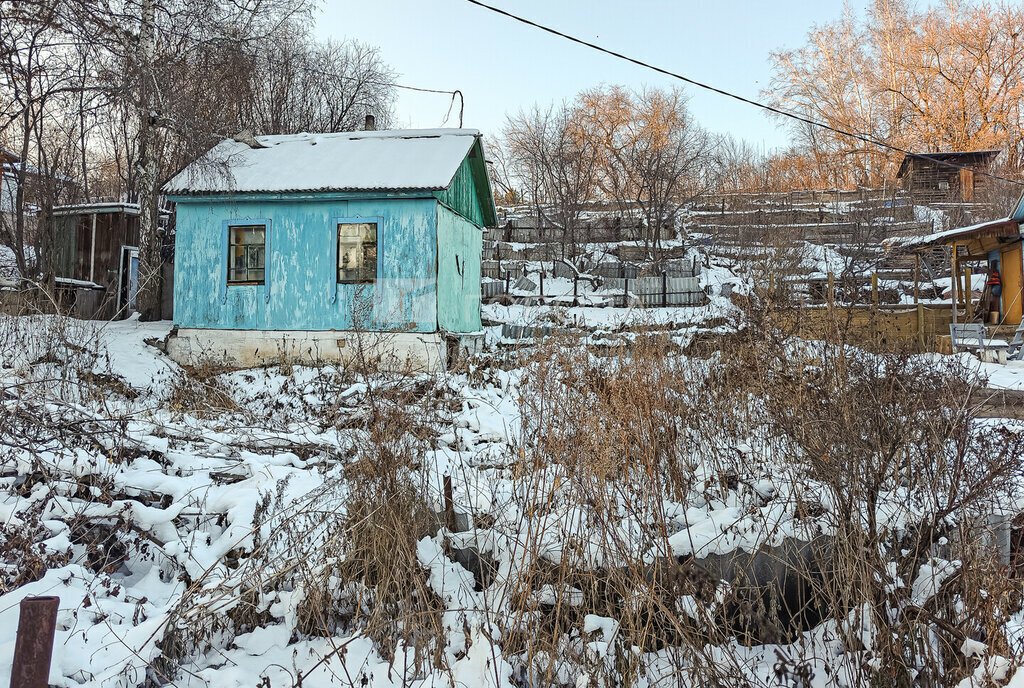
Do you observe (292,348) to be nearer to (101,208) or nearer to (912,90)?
(101,208)

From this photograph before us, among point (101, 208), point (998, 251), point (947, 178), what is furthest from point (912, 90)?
point (101, 208)

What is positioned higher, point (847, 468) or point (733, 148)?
point (733, 148)

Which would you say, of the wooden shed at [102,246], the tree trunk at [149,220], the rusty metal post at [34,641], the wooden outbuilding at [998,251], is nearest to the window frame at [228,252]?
the tree trunk at [149,220]

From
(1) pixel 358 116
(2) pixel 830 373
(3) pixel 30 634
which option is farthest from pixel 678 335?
(1) pixel 358 116

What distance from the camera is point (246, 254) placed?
39.1ft

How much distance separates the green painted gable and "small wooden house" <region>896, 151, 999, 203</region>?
74.9ft

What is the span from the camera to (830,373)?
4660mm

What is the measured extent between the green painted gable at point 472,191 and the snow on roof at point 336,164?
48 centimetres

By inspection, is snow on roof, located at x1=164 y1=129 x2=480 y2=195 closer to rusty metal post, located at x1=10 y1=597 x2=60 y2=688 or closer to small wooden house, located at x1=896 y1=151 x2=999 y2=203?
rusty metal post, located at x1=10 y1=597 x2=60 y2=688

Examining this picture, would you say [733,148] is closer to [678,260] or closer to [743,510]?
[678,260]

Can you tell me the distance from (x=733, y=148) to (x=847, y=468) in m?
42.3

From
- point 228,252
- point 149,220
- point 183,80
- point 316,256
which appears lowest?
point 316,256

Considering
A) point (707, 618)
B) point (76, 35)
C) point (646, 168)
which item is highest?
point (646, 168)

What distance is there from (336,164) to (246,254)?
235cm
